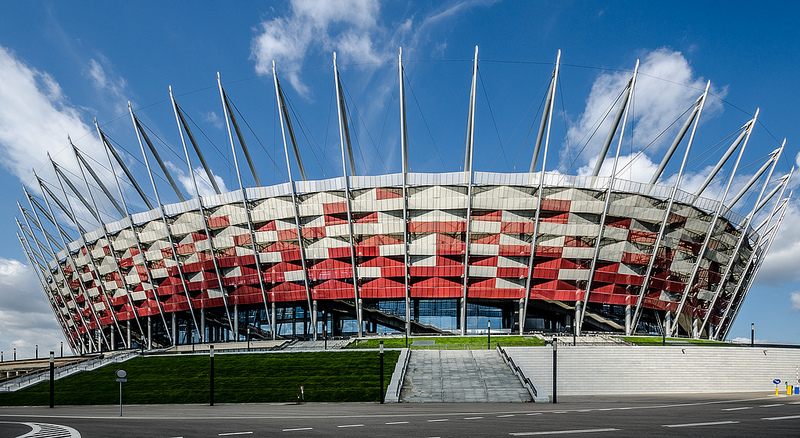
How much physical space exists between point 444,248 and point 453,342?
1406cm

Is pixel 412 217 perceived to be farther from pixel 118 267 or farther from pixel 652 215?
pixel 118 267

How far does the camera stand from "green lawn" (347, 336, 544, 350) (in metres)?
57.2

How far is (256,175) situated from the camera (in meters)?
77.0

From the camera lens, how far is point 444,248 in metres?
72.8

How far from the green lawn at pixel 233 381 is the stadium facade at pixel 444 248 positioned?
23.3m

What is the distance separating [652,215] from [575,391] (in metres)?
36.8

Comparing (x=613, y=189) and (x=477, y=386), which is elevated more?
(x=613, y=189)

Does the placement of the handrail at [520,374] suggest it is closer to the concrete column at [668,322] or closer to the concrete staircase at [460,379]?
the concrete staircase at [460,379]

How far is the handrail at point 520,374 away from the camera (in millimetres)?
34719

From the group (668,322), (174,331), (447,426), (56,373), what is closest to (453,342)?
(668,322)

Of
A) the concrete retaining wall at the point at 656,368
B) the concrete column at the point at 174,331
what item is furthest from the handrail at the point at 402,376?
the concrete column at the point at 174,331

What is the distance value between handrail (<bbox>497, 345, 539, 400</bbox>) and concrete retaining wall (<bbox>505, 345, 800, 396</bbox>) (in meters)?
0.92

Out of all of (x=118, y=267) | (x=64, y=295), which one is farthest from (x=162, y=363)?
(x=64, y=295)

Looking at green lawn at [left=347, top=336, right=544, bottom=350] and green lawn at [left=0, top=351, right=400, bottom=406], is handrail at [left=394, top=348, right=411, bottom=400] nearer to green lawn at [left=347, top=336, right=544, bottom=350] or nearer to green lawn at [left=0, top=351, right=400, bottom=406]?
green lawn at [left=0, top=351, right=400, bottom=406]
